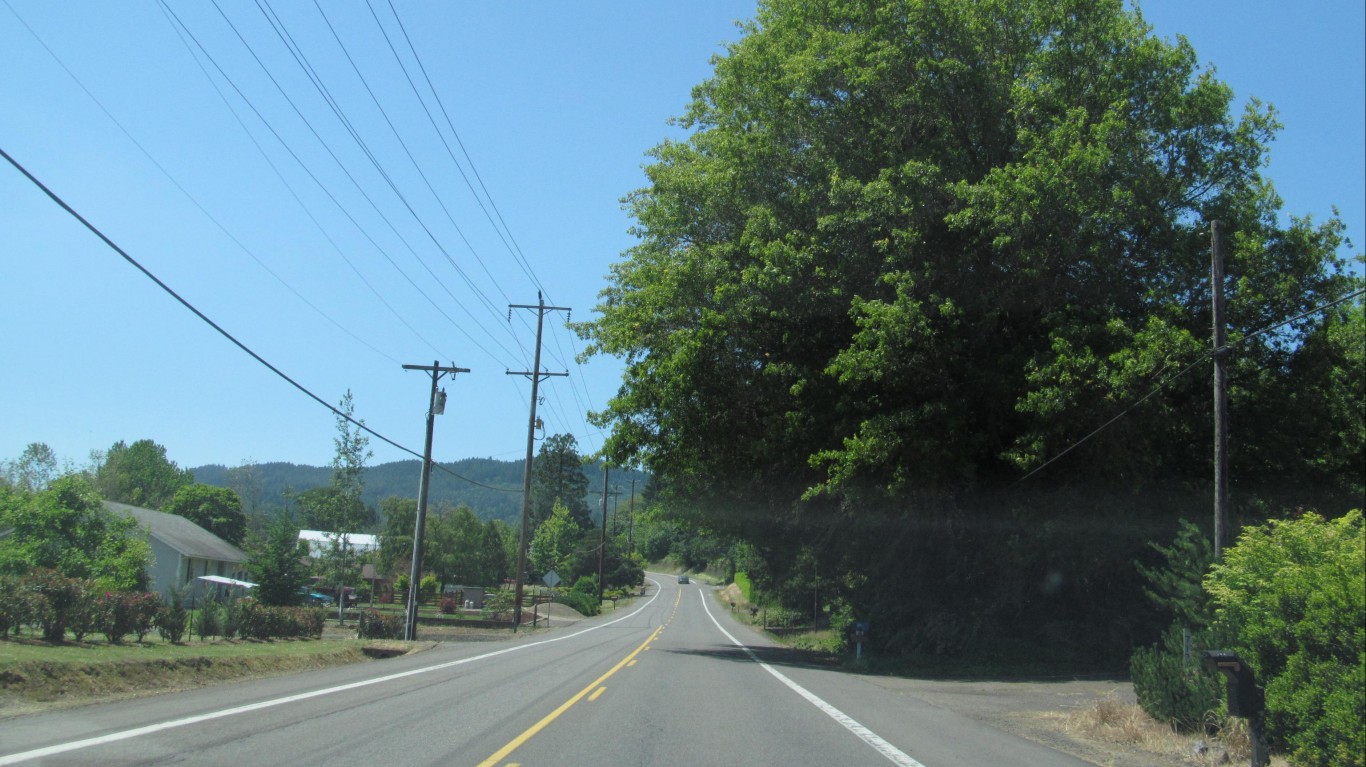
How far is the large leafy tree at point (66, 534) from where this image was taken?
34.2 meters

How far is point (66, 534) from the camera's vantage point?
3597 centimetres

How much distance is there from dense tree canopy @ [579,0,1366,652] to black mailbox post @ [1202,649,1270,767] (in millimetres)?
10792

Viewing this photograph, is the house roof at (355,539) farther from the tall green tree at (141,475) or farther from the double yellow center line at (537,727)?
the double yellow center line at (537,727)

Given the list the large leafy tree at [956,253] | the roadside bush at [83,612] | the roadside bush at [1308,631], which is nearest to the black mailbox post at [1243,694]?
the roadside bush at [1308,631]

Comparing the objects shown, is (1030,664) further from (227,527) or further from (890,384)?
(227,527)

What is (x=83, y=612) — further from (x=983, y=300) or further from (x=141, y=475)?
(x=141, y=475)

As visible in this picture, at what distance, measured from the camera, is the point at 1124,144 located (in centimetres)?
2238

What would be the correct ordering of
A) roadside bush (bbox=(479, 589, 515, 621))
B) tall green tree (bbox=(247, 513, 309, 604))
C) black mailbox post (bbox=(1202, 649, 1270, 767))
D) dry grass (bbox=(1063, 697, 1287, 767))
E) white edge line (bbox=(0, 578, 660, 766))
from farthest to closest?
roadside bush (bbox=(479, 589, 515, 621)) → tall green tree (bbox=(247, 513, 309, 604)) → dry grass (bbox=(1063, 697, 1287, 767)) → black mailbox post (bbox=(1202, 649, 1270, 767)) → white edge line (bbox=(0, 578, 660, 766))

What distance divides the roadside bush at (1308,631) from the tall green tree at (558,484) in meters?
120

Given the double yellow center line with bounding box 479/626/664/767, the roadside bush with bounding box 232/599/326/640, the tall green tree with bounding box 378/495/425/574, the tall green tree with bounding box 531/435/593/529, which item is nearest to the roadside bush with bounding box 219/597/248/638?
the roadside bush with bounding box 232/599/326/640

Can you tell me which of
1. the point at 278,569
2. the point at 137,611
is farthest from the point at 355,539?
the point at 137,611

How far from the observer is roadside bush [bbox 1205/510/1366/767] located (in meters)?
8.86

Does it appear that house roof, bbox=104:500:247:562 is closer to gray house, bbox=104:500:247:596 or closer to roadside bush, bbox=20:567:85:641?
gray house, bbox=104:500:247:596

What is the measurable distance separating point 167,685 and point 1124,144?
22.9 metres
